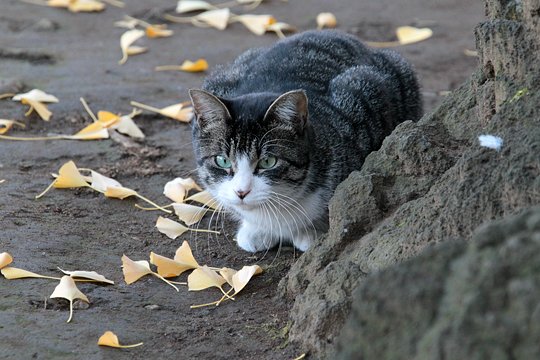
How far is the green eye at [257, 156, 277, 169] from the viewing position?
13.0ft

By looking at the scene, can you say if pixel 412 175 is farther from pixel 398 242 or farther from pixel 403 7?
pixel 403 7

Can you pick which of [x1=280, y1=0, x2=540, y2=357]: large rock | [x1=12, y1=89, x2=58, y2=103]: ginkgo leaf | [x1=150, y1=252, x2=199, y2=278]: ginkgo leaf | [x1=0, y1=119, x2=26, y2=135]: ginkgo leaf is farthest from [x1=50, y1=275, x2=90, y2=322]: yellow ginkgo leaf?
[x1=12, y1=89, x2=58, y2=103]: ginkgo leaf

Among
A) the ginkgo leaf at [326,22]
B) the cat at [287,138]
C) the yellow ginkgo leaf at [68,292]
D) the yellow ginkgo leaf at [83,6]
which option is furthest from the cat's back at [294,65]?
the yellow ginkgo leaf at [83,6]

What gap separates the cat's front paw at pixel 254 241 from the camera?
409 centimetres

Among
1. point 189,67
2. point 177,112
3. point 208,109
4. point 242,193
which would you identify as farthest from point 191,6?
point 242,193

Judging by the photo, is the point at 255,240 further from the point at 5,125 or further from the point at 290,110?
the point at 5,125

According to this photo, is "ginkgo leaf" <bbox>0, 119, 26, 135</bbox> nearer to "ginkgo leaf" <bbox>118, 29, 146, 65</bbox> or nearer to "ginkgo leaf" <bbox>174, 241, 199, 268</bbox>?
"ginkgo leaf" <bbox>118, 29, 146, 65</bbox>

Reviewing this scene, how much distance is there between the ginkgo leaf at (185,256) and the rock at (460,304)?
68.4 inches

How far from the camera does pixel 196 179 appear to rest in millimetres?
4770

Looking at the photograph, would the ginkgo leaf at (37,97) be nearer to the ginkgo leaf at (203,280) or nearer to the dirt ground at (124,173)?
the dirt ground at (124,173)

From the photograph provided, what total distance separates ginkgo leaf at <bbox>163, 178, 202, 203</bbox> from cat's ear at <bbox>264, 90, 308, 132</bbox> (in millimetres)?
824

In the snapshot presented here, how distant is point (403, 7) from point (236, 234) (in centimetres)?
378

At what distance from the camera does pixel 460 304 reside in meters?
1.93

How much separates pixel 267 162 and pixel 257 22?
125 inches
